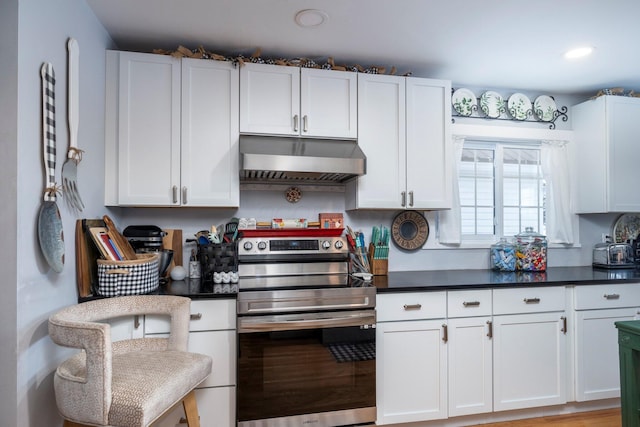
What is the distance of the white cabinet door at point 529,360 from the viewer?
233 cm

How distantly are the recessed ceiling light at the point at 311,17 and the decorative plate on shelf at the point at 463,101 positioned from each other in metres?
1.41

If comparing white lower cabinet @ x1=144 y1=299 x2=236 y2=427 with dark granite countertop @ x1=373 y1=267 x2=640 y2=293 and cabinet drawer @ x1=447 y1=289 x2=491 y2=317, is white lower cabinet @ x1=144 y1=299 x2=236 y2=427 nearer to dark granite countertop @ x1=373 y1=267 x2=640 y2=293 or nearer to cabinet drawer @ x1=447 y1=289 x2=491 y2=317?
dark granite countertop @ x1=373 y1=267 x2=640 y2=293

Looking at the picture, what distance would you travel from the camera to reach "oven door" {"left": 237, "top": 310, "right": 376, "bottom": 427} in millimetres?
1983

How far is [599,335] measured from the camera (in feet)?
8.14

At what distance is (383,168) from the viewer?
2.55 m

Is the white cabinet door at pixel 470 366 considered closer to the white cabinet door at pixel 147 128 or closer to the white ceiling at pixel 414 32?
the white ceiling at pixel 414 32

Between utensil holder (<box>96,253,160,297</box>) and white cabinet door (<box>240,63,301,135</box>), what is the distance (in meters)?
1.01

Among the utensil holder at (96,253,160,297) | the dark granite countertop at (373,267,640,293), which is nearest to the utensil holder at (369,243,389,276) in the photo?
the dark granite countertop at (373,267,640,293)

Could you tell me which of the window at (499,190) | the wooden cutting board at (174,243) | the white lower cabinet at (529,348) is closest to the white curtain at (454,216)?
the window at (499,190)

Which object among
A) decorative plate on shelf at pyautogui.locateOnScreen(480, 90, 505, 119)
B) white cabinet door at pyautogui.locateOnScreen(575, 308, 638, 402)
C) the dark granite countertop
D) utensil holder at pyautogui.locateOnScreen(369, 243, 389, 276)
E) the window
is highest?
decorative plate on shelf at pyautogui.locateOnScreen(480, 90, 505, 119)

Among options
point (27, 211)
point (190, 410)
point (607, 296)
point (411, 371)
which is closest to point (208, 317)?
point (190, 410)

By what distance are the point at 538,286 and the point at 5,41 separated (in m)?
2.97

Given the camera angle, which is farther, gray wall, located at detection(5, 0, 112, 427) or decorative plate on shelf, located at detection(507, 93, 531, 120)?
decorative plate on shelf, located at detection(507, 93, 531, 120)

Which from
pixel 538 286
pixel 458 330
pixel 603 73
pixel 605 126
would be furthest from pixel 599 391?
pixel 603 73
